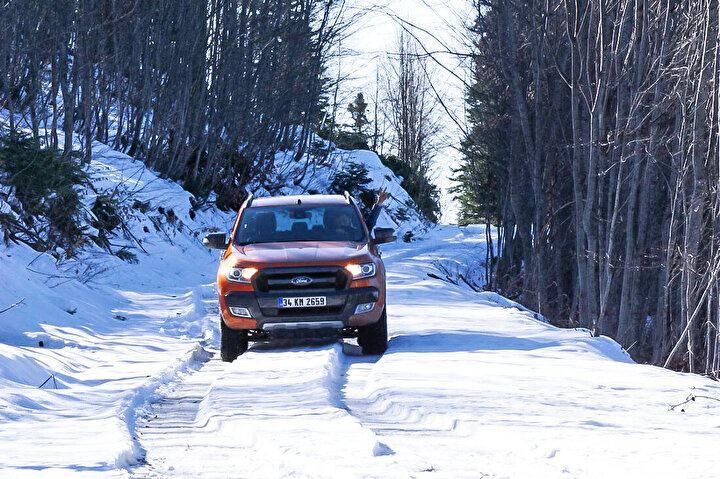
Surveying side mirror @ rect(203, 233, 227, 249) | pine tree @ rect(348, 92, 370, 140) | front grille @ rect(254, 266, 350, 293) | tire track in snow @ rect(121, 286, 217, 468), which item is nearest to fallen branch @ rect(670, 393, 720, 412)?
tire track in snow @ rect(121, 286, 217, 468)

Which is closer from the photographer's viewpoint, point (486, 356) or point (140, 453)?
point (140, 453)

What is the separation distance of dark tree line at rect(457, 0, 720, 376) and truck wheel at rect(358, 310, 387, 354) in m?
6.93

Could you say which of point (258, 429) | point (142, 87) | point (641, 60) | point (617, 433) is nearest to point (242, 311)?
point (258, 429)

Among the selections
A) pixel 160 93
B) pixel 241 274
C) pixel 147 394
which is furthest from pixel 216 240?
pixel 160 93

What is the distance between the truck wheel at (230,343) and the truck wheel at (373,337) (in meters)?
Answer: 1.36

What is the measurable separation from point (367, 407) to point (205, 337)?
6076 mm

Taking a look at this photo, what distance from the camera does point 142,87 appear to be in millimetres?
29469

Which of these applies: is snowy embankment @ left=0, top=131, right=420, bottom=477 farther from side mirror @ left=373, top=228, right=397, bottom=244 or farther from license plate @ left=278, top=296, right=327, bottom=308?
side mirror @ left=373, top=228, right=397, bottom=244

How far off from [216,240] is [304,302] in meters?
1.55

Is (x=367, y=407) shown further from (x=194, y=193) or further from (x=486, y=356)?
(x=194, y=193)

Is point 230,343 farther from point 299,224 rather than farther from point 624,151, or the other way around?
point 624,151

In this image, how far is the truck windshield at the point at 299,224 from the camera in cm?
1314

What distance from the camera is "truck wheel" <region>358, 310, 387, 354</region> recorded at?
1195 centimetres

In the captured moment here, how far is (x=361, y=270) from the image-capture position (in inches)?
473
